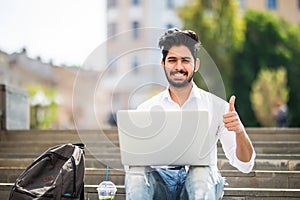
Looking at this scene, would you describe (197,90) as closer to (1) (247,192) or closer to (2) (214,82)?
(2) (214,82)

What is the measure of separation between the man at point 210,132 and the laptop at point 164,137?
0.23 feet

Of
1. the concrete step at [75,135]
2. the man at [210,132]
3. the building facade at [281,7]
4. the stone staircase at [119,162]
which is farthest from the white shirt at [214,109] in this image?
the building facade at [281,7]

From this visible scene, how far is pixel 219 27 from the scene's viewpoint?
2283cm

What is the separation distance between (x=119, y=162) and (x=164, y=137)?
1.53 m

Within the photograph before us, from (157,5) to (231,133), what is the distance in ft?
103

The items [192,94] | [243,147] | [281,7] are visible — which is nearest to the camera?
[243,147]

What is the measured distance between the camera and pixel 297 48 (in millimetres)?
26953

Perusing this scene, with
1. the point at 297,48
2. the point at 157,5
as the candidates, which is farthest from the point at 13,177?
the point at 157,5

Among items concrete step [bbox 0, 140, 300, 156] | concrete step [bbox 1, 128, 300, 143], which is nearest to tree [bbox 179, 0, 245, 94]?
concrete step [bbox 1, 128, 300, 143]

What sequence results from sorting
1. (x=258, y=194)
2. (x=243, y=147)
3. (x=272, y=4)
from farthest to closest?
(x=272, y=4) → (x=258, y=194) → (x=243, y=147)

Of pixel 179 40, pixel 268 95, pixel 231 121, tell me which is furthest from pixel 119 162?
pixel 268 95

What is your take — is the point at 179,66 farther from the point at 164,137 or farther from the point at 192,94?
the point at 164,137

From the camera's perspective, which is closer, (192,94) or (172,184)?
(172,184)

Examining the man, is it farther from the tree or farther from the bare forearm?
the tree
